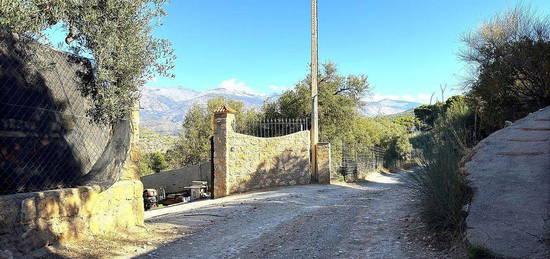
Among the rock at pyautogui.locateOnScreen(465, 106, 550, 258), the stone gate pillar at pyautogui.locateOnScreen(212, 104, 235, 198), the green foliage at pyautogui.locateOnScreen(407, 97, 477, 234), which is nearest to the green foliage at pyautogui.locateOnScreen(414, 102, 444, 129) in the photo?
the green foliage at pyautogui.locateOnScreen(407, 97, 477, 234)

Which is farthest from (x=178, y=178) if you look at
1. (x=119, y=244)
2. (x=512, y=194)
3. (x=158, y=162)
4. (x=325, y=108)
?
(x=512, y=194)

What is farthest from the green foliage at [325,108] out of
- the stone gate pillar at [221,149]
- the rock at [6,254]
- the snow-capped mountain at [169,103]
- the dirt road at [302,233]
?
the rock at [6,254]

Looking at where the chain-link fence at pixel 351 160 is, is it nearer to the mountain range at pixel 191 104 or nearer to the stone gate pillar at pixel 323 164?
the stone gate pillar at pixel 323 164

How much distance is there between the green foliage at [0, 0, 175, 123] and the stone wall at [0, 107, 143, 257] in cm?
82

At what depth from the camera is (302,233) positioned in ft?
19.2

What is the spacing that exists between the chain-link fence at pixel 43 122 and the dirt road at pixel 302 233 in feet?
5.74

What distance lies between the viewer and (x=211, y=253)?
5.06 m

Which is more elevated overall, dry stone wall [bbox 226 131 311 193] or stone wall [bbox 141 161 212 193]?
dry stone wall [bbox 226 131 311 193]

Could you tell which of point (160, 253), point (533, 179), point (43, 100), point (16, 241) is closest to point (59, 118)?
point (43, 100)

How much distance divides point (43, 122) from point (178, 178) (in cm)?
1678

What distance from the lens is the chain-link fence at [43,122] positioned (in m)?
4.81

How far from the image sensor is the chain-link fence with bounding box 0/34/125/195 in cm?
481

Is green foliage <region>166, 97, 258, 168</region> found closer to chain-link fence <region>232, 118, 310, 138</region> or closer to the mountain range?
the mountain range

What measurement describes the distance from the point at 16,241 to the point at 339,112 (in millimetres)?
18162
